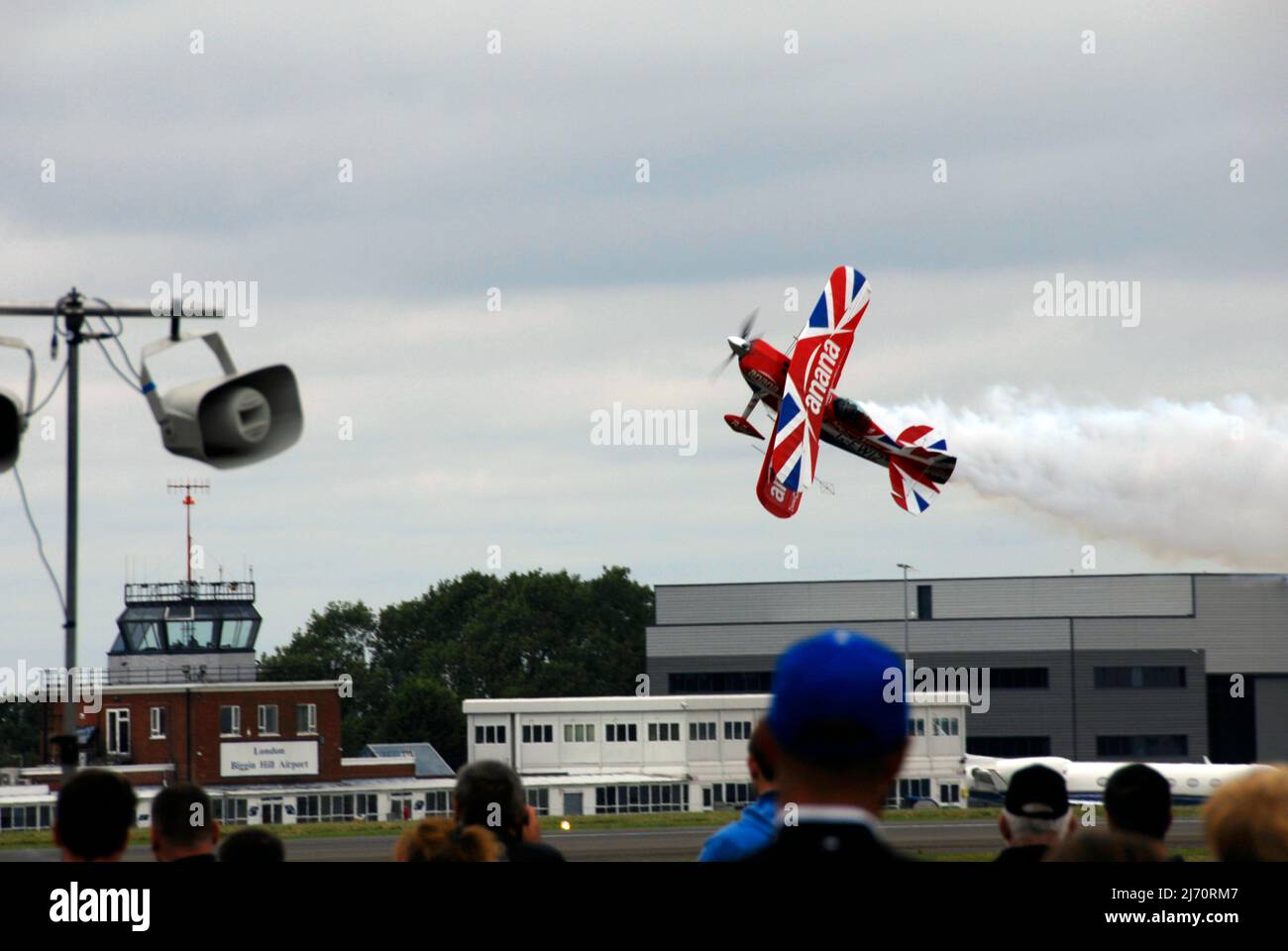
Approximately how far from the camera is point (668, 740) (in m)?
91.6

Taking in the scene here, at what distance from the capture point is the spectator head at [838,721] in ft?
15.9

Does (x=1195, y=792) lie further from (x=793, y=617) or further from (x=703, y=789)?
(x=793, y=617)

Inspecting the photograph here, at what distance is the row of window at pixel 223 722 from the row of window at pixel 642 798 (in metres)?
13.3

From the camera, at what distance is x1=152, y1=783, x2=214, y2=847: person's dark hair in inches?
344

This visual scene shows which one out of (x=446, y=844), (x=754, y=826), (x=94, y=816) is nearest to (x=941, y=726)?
(x=446, y=844)

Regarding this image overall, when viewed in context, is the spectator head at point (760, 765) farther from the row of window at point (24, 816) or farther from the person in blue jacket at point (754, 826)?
the row of window at point (24, 816)

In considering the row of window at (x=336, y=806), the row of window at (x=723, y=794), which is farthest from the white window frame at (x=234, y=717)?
the row of window at (x=723, y=794)

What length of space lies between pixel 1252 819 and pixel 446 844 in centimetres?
382

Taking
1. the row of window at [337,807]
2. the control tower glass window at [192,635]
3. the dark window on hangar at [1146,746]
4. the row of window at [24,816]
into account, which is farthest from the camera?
the dark window on hangar at [1146,746]

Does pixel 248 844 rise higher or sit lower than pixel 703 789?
higher
